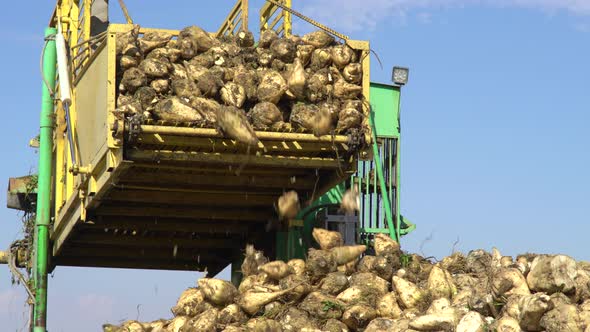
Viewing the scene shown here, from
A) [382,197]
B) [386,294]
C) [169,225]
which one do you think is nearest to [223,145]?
[386,294]

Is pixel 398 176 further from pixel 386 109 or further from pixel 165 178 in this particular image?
pixel 165 178

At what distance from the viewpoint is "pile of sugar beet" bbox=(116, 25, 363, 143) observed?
34.6 ft

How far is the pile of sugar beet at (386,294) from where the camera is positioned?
29.7ft

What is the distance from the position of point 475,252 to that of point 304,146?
189cm

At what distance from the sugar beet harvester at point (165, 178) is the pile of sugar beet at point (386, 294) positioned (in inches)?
36.3

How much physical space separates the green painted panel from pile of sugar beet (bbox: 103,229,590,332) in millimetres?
2622

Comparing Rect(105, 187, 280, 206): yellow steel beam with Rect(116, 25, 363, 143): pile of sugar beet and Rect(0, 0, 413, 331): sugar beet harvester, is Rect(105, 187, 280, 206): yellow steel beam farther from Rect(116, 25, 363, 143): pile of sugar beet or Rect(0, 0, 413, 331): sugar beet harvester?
Rect(116, 25, 363, 143): pile of sugar beet

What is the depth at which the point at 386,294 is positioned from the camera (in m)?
10.5

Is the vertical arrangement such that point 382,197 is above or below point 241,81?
below

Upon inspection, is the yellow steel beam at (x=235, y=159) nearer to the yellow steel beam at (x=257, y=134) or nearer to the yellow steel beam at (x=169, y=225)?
the yellow steel beam at (x=257, y=134)

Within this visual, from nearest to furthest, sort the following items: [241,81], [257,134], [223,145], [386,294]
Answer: [386,294], [257,134], [223,145], [241,81]

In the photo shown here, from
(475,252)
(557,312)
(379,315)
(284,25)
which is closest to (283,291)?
(379,315)

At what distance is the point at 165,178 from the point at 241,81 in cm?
145

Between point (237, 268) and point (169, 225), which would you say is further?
point (237, 268)
